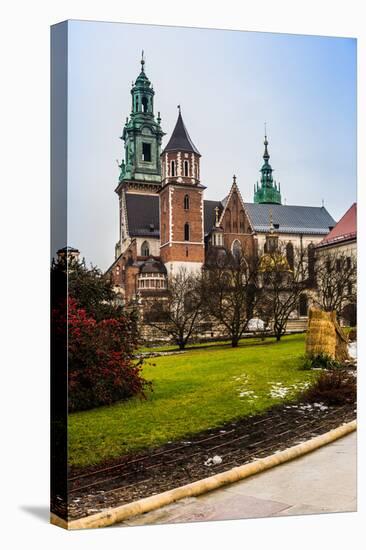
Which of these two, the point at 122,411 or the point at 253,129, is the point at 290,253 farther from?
the point at 122,411

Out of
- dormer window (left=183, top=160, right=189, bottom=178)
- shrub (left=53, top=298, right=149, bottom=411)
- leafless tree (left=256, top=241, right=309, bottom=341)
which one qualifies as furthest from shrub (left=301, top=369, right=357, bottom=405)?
dormer window (left=183, top=160, right=189, bottom=178)

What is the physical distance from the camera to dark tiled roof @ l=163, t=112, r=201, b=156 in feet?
34.8

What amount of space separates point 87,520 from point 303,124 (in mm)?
5638

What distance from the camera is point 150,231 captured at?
10789 mm

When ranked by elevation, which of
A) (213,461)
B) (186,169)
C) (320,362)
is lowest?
(213,461)

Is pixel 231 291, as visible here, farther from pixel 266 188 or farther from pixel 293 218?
pixel 266 188

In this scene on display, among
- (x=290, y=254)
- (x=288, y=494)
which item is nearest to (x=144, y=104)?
(x=290, y=254)

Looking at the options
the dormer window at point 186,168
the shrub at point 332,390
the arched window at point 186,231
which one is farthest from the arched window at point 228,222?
the shrub at point 332,390

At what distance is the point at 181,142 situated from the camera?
10.7 metres

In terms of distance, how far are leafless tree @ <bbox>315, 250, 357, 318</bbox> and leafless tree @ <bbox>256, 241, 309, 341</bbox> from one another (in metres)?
0.25

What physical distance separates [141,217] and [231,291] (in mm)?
1555

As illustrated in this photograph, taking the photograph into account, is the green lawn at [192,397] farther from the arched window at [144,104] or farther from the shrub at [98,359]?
the arched window at [144,104]

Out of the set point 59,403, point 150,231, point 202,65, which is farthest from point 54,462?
point 202,65

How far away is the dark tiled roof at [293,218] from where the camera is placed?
11.1m
